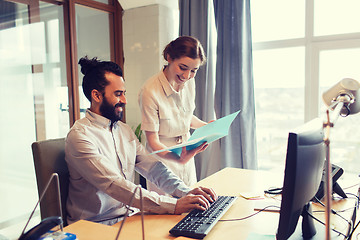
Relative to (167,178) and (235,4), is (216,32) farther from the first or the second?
(167,178)

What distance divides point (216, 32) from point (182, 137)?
1.48 metres

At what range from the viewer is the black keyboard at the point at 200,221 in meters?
1.07

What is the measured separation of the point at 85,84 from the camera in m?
1.55

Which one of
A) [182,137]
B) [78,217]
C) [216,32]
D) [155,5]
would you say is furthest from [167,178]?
[155,5]

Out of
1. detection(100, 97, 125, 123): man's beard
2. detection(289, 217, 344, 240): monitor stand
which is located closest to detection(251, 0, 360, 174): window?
detection(289, 217, 344, 240): monitor stand

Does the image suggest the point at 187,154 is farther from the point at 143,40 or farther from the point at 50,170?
the point at 143,40

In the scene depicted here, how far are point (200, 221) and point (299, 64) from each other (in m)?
2.31

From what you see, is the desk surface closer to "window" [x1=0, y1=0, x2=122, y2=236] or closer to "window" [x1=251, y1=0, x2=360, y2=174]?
"window" [x1=251, y1=0, x2=360, y2=174]

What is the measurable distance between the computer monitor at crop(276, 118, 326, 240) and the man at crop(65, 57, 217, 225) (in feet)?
1.44

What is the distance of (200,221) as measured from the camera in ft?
3.78

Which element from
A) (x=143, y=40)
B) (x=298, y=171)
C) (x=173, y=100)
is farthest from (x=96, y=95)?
(x=143, y=40)

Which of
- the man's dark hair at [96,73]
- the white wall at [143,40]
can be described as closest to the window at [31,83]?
the white wall at [143,40]

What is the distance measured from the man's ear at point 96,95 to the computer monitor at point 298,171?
3.08 ft

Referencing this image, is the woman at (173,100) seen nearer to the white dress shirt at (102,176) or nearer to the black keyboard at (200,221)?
the white dress shirt at (102,176)
